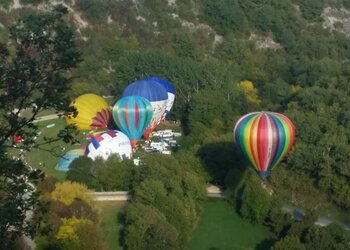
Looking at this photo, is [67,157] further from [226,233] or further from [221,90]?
[221,90]

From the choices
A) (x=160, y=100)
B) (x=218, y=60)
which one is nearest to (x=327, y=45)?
(x=218, y=60)

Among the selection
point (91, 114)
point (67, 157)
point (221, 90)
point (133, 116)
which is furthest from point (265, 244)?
point (221, 90)

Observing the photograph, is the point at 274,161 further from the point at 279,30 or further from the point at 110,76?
the point at 279,30

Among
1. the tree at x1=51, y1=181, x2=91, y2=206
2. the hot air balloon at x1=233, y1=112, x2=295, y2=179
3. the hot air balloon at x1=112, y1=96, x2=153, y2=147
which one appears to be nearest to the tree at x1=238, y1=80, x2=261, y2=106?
the hot air balloon at x1=112, y1=96, x2=153, y2=147

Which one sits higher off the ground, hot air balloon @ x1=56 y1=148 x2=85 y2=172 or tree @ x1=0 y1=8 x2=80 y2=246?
tree @ x1=0 y1=8 x2=80 y2=246

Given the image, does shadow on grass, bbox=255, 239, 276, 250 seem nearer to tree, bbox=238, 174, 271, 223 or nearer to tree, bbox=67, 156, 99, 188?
tree, bbox=238, 174, 271, 223

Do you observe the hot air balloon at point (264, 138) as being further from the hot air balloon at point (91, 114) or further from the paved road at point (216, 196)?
the hot air balloon at point (91, 114)
